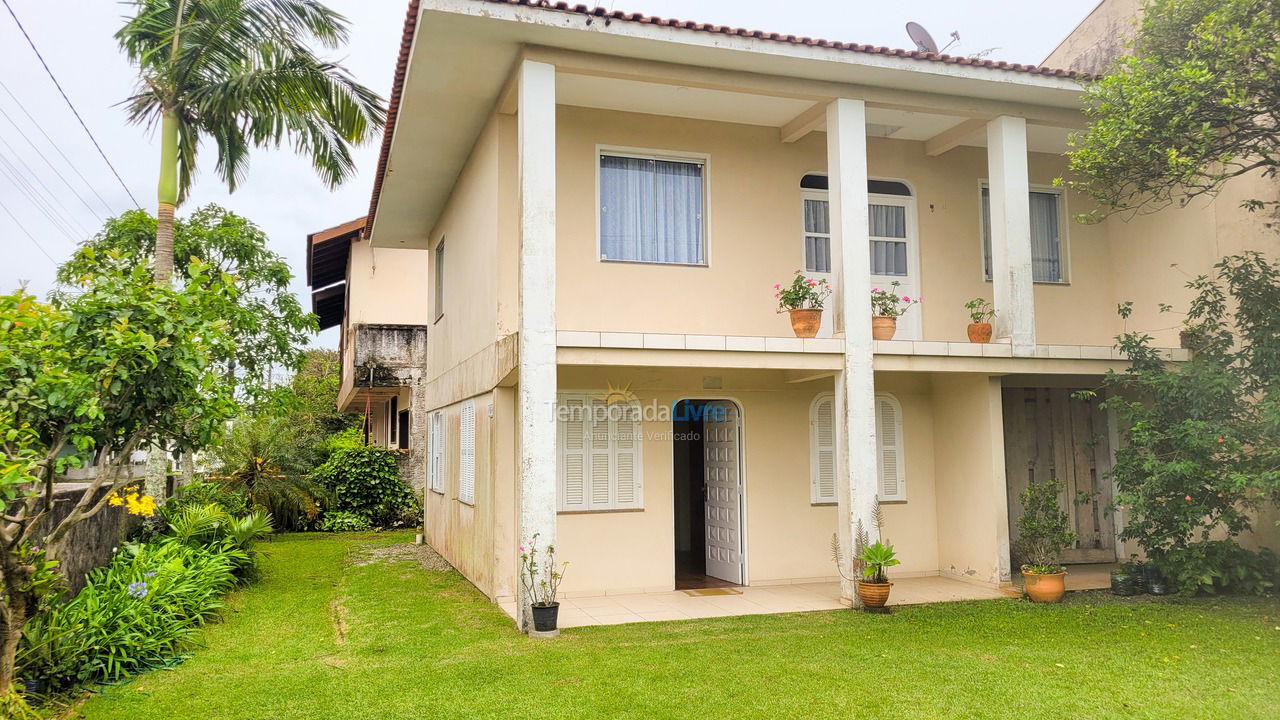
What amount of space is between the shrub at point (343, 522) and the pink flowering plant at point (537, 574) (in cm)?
1049

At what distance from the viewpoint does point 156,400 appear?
582 centimetres

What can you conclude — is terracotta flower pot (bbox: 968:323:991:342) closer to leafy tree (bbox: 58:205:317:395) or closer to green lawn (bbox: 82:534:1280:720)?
green lawn (bbox: 82:534:1280:720)

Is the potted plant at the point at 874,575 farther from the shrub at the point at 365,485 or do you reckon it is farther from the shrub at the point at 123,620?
the shrub at the point at 365,485

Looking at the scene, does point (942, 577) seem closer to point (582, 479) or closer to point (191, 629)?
point (582, 479)

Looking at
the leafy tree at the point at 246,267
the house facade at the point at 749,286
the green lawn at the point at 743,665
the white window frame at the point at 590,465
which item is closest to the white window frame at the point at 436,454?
the house facade at the point at 749,286

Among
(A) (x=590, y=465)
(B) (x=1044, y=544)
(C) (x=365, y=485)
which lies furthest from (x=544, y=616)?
(C) (x=365, y=485)

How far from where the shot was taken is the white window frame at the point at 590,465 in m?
9.62

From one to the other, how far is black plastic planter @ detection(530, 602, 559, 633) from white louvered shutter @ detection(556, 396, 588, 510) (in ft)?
6.81

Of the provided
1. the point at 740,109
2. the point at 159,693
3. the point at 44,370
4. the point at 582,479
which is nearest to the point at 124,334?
the point at 44,370

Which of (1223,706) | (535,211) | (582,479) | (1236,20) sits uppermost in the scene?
(1236,20)

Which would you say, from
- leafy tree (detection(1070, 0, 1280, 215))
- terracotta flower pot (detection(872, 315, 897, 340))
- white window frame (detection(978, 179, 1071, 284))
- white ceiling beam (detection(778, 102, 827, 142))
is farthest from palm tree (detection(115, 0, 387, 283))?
leafy tree (detection(1070, 0, 1280, 215))

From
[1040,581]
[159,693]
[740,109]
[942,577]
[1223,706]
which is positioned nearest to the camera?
[1223,706]

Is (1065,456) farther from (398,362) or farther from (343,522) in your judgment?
(343,522)

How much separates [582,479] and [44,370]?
18.3 feet
